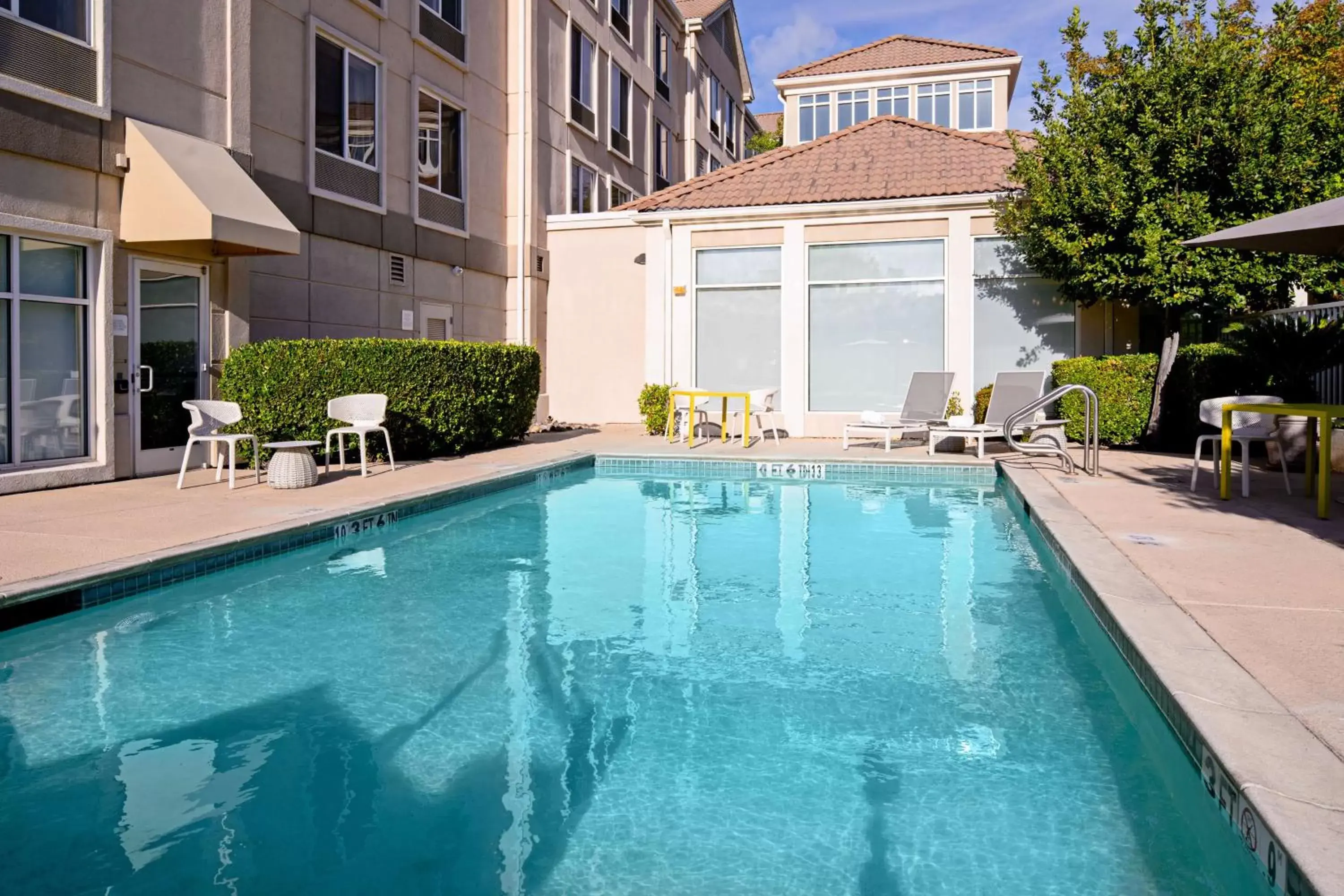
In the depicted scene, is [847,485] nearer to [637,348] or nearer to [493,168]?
[637,348]

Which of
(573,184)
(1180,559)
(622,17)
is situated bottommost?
(1180,559)

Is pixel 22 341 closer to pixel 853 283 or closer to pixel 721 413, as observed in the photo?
pixel 721 413

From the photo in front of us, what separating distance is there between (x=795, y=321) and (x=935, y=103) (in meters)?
15.0

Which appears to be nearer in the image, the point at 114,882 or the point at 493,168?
the point at 114,882

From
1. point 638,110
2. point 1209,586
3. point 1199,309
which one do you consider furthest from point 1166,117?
point 638,110

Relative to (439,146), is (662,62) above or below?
above

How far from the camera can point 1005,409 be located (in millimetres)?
13547

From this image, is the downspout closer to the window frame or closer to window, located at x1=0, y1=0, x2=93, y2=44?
the window frame

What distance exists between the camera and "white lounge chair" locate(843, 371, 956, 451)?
555 inches

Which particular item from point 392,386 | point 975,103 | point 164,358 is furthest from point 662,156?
point 164,358

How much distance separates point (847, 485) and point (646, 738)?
831cm

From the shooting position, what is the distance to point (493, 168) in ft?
64.2

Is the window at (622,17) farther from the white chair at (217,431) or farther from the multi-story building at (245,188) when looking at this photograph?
the white chair at (217,431)

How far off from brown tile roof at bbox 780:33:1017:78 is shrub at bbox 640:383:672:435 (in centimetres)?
1606
